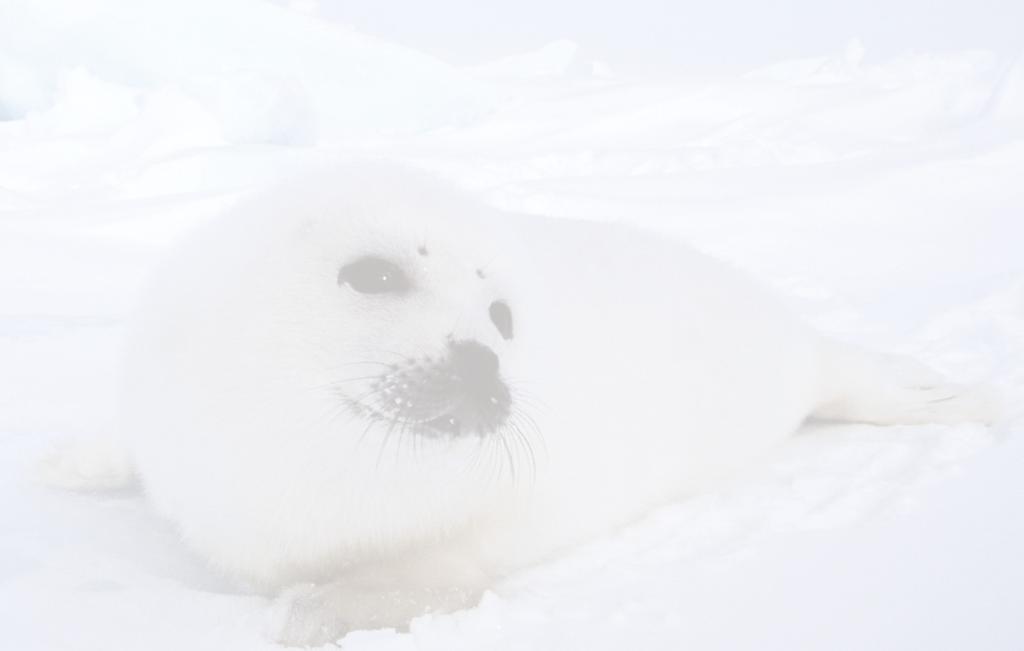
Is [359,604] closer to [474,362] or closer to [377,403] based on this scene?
[377,403]

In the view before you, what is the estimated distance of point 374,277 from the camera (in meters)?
1.69

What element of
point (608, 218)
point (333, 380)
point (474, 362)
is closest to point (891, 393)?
point (474, 362)

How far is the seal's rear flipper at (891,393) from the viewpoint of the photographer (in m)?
2.64

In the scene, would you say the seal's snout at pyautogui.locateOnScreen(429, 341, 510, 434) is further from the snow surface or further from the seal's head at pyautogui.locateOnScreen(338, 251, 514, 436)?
the snow surface

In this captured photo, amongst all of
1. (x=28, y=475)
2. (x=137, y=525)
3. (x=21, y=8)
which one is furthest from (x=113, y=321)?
(x=21, y=8)

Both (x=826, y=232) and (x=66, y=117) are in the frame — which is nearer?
(x=826, y=232)

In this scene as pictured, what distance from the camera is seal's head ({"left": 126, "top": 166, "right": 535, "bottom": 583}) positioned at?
1.60 m

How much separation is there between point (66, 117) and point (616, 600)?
12.0m

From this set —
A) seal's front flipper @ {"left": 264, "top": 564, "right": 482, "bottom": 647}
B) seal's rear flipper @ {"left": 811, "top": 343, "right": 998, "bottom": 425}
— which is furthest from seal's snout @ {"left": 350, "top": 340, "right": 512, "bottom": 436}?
seal's rear flipper @ {"left": 811, "top": 343, "right": 998, "bottom": 425}

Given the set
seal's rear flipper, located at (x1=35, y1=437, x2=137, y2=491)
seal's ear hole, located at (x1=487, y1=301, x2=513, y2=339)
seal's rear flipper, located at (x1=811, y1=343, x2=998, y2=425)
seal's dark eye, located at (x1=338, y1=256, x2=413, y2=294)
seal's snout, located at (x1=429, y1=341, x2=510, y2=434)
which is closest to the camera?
seal's snout, located at (x1=429, y1=341, x2=510, y2=434)

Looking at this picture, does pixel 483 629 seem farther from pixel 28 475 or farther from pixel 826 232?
pixel 826 232

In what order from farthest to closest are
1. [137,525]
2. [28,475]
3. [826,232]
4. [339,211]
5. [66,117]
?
[66,117] → [826,232] → [28,475] → [137,525] → [339,211]

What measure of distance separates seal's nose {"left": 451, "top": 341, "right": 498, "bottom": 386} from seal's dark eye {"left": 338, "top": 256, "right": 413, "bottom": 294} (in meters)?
0.17

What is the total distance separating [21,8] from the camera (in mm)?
12484
